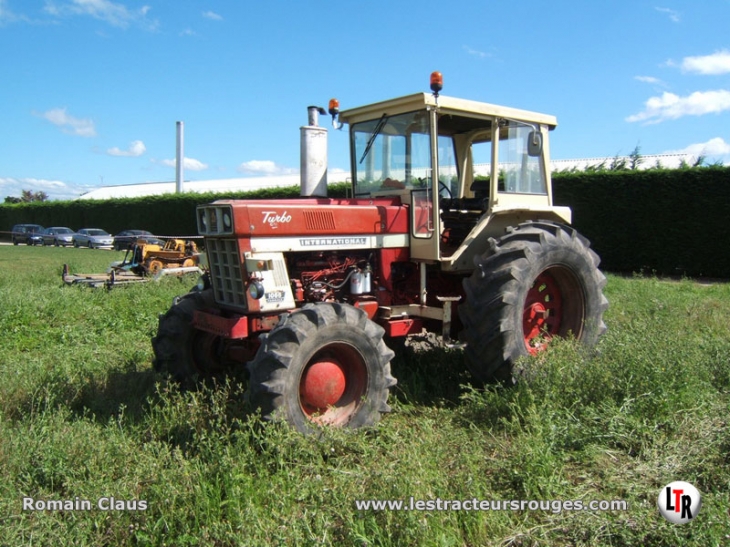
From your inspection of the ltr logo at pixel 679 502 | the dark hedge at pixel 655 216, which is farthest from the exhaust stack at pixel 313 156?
the dark hedge at pixel 655 216

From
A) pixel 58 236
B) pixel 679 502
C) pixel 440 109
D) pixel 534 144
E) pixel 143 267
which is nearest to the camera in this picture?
pixel 679 502

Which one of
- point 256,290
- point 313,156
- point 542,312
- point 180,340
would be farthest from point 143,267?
point 542,312

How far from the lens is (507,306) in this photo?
5035mm

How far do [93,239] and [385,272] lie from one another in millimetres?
31395

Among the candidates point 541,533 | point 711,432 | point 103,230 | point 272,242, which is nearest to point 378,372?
point 272,242

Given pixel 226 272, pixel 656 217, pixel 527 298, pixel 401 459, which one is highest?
pixel 656 217

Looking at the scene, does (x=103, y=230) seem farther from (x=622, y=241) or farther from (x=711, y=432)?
(x=711, y=432)

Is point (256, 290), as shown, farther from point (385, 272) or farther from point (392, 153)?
point (392, 153)

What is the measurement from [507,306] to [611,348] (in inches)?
39.3

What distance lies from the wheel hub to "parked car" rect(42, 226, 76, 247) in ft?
114

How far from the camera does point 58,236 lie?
3562cm

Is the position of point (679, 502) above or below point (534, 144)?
below

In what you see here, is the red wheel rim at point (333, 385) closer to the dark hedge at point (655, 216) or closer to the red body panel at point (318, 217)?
the red body panel at point (318, 217)

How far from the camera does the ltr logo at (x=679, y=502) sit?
317 centimetres
